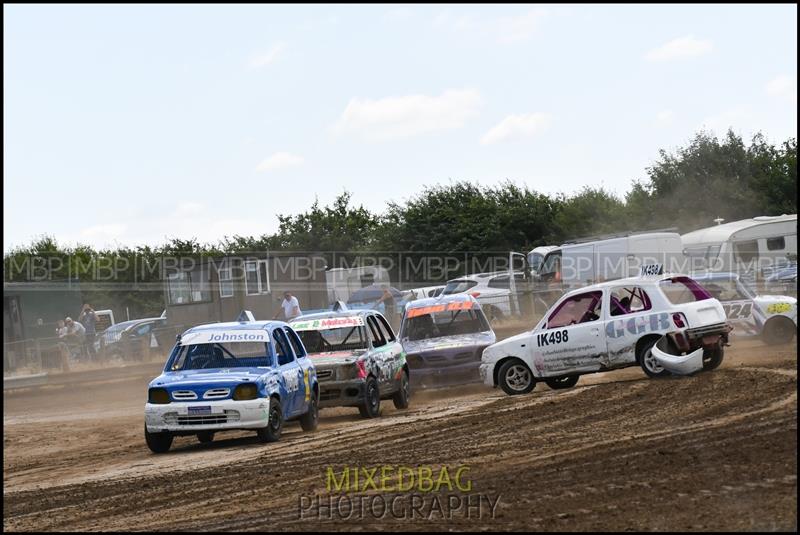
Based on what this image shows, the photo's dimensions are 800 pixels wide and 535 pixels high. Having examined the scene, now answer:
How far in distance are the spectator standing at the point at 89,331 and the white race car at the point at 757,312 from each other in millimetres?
19496

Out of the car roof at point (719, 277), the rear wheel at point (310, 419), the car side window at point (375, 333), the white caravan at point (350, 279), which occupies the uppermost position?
the white caravan at point (350, 279)

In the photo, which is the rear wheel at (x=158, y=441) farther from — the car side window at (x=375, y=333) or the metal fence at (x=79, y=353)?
the metal fence at (x=79, y=353)

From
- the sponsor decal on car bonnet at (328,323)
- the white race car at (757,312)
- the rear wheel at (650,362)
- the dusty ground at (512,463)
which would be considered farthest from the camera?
the white race car at (757,312)

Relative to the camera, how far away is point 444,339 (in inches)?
804

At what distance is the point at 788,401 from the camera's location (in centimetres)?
1230

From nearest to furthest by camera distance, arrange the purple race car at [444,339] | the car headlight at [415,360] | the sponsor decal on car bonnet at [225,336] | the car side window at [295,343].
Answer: the sponsor decal on car bonnet at [225,336] < the car side window at [295,343] < the purple race car at [444,339] < the car headlight at [415,360]

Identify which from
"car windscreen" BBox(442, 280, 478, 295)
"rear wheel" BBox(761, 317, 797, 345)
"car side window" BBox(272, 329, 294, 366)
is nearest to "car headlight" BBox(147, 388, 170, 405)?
"car side window" BBox(272, 329, 294, 366)

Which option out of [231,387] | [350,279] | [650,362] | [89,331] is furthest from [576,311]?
[350,279]

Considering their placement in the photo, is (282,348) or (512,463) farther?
(282,348)

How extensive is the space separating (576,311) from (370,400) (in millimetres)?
3526

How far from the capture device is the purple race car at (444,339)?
19844 millimetres

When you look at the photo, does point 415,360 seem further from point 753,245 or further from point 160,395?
point 753,245

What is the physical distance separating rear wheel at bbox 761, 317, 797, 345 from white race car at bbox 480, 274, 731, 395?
15.3ft

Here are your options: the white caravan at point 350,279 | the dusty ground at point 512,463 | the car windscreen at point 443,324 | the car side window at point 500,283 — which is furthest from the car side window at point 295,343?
the white caravan at point 350,279
